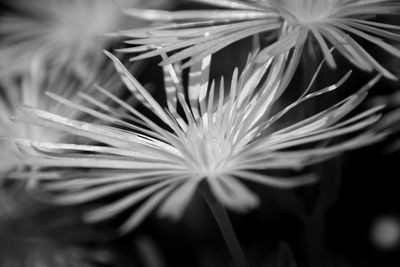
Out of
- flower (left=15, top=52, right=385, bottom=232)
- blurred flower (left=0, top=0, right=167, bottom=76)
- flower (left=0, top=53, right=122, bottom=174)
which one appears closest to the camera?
flower (left=15, top=52, right=385, bottom=232)

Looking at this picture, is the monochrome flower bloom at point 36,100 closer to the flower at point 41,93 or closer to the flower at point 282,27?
the flower at point 41,93

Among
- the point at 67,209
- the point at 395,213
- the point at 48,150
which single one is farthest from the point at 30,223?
the point at 395,213

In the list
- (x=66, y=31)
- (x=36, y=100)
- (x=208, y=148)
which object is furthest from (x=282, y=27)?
(x=66, y=31)

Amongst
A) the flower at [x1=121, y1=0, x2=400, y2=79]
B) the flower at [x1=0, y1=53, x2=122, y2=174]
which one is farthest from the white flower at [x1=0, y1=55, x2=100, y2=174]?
the flower at [x1=121, y1=0, x2=400, y2=79]

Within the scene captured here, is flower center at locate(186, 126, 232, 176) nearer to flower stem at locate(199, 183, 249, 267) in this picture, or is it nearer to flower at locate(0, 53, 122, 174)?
flower stem at locate(199, 183, 249, 267)

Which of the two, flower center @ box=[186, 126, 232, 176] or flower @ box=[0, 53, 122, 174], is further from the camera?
flower @ box=[0, 53, 122, 174]

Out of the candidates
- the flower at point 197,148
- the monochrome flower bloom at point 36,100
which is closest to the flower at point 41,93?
the monochrome flower bloom at point 36,100

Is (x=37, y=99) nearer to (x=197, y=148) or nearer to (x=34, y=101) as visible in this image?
(x=34, y=101)
